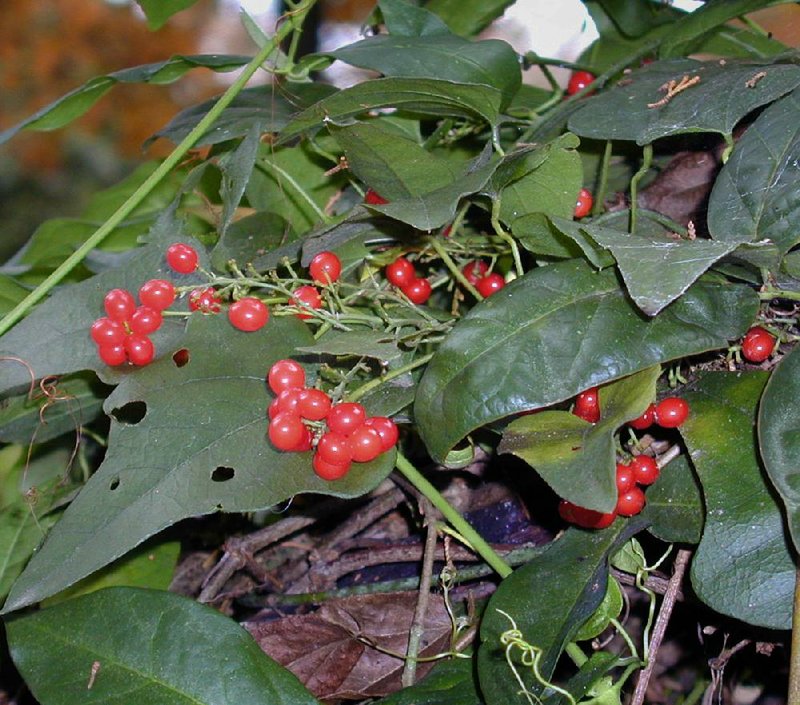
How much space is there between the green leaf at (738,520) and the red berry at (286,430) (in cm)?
22

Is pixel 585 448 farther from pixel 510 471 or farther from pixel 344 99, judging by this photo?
pixel 344 99

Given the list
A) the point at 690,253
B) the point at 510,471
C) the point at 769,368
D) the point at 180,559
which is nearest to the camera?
the point at 690,253

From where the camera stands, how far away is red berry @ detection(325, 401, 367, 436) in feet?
1.52

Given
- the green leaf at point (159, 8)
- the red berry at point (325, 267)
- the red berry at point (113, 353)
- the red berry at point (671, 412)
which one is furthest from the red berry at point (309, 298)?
the green leaf at point (159, 8)

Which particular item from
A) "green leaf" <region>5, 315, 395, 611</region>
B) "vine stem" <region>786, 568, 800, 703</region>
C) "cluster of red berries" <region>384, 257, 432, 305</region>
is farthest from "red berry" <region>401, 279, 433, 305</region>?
"vine stem" <region>786, 568, 800, 703</region>

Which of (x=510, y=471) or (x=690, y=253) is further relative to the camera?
(x=510, y=471)

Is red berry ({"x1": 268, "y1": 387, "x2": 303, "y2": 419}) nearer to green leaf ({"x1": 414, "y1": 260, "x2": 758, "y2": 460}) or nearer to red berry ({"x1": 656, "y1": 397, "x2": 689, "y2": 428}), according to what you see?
green leaf ({"x1": 414, "y1": 260, "x2": 758, "y2": 460})

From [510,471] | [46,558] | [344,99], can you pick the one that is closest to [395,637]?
[510,471]

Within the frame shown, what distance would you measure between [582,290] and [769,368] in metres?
0.14

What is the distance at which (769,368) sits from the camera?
518 millimetres

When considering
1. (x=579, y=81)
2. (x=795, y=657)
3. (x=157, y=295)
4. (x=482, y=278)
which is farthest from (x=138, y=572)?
(x=579, y=81)

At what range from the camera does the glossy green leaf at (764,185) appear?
19.1 inches

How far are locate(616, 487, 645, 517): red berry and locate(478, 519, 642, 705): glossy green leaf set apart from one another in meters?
0.01

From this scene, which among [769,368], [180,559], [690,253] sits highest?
[690,253]
